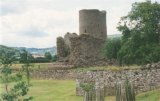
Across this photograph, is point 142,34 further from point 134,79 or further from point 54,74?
point 54,74

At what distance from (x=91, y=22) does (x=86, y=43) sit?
15105 mm

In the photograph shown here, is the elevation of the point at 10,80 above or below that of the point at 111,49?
below

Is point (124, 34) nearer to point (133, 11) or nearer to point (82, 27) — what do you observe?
point (133, 11)

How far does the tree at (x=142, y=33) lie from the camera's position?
41.6 meters

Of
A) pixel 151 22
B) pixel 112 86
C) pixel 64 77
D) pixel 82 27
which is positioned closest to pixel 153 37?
pixel 151 22

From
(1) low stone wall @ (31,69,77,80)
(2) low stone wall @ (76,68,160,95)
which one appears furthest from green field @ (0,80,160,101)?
(1) low stone wall @ (31,69,77,80)

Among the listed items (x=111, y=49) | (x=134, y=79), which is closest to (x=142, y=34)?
(x=134, y=79)

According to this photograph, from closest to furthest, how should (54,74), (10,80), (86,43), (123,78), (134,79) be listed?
(10,80) < (123,78) < (134,79) < (54,74) < (86,43)

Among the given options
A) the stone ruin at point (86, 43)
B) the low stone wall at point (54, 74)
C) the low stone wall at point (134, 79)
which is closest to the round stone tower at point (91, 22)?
the stone ruin at point (86, 43)

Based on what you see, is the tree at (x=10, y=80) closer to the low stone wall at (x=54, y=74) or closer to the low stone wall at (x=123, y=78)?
the low stone wall at (x=123, y=78)

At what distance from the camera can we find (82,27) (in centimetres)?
8219

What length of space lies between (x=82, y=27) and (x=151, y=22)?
39633 millimetres

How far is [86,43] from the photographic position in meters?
67.2

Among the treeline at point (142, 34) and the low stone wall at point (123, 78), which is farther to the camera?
the treeline at point (142, 34)
